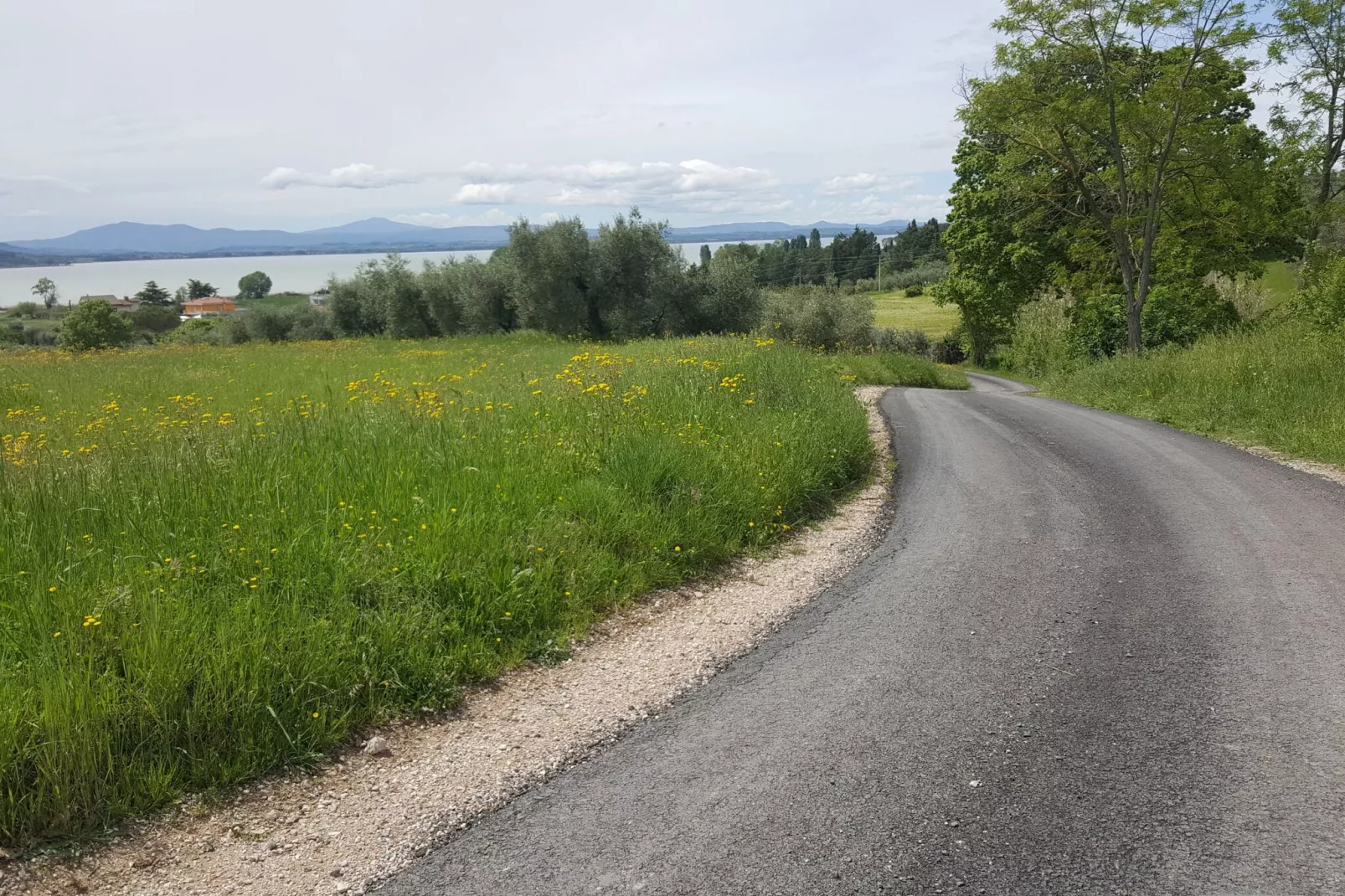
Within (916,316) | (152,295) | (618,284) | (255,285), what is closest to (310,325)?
(618,284)

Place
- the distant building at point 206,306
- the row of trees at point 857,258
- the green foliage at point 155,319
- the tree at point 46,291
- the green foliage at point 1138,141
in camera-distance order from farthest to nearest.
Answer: the row of trees at point 857,258 → the distant building at point 206,306 → the tree at point 46,291 → the green foliage at point 155,319 → the green foliage at point 1138,141

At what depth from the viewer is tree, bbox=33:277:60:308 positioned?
101 meters

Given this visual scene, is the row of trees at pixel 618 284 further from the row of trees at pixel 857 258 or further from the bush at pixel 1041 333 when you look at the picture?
the row of trees at pixel 857 258

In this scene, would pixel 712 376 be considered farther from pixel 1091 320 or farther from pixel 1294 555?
pixel 1091 320

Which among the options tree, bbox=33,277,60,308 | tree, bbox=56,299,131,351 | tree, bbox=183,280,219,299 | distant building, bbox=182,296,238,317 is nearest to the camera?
tree, bbox=56,299,131,351

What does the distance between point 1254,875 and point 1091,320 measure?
2999 cm

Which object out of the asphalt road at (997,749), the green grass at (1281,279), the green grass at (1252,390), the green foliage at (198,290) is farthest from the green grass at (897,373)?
the green foliage at (198,290)

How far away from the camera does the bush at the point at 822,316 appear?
44000 millimetres

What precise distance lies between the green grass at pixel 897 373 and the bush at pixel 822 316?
31.7ft

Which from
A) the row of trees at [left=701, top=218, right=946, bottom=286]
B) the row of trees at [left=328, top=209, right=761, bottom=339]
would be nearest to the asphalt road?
the row of trees at [left=328, top=209, right=761, bottom=339]

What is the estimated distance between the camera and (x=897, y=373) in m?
29.6

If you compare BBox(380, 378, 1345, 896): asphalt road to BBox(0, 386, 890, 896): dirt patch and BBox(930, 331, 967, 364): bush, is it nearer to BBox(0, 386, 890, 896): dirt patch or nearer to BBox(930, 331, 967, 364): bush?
BBox(0, 386, 890, 896): dirt patch

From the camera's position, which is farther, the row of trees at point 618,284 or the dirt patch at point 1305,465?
the row of trees at point 618,284

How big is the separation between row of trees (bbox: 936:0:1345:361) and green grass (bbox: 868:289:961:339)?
78.3 ft
